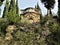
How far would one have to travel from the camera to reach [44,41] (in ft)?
106

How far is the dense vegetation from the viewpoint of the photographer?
102 ft

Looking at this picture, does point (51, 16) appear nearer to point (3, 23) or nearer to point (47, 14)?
point (47, 14)

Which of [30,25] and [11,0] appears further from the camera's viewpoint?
[11,0]

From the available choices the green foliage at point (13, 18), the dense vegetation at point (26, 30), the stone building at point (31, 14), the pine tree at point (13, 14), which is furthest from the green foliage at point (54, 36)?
the stone building at point (31, 14)

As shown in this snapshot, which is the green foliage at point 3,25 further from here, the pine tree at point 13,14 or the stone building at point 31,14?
the stone building at point 31,14

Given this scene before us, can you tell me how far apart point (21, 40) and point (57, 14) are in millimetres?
11759

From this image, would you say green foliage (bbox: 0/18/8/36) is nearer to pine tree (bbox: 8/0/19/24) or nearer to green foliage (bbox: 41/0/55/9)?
pine tree (bbox: 8/0/19/24)

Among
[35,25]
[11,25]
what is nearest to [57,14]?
[35,25]

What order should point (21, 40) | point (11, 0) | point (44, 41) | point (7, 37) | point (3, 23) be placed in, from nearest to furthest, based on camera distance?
point (21, 40) < point (44, 41) < point (7, 37) < point (3, 23) < point (11, 0)

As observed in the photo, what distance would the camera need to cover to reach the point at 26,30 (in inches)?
1391

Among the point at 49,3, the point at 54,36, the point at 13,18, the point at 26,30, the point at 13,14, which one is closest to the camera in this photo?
the point at 54,36

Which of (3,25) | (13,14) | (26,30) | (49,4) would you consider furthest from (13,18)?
(49,4)

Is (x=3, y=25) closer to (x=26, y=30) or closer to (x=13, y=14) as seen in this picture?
(x=13, y=14)

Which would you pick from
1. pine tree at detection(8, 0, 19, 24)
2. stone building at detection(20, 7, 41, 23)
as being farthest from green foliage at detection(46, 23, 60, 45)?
stone building at detection(20, 7, 41, 23)
